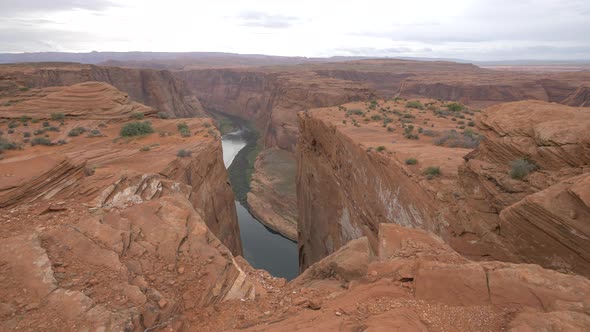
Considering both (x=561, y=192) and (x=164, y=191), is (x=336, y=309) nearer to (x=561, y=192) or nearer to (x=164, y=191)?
(x=561, y=192)

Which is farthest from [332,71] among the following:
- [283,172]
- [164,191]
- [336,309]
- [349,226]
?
[336,309]

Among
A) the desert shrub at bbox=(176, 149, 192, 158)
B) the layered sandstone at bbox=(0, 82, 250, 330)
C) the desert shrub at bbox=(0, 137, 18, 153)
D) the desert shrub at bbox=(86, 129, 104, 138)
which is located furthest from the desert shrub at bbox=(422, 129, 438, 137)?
the desert shrub at bbox=(0, 137, 18, 153)

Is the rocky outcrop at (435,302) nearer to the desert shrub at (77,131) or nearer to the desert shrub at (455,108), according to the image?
the desert shrub at (77,131)

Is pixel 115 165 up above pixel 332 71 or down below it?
below

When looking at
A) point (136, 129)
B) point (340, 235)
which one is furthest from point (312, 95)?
point (340, 235)

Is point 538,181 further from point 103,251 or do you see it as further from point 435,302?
point 103,251

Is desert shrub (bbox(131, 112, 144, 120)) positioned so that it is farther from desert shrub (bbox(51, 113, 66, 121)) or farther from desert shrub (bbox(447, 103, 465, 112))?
desert shrub (bbox(447, 103, 465, 112))
